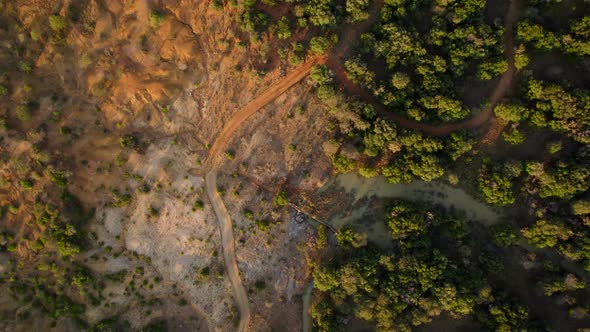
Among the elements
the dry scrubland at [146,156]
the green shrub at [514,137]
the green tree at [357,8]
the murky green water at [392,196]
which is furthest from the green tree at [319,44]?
the green shrub at [514,137]

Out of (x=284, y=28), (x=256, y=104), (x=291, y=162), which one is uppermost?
(x=284, y=28)

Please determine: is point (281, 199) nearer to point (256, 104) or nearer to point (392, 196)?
point (256, 104)

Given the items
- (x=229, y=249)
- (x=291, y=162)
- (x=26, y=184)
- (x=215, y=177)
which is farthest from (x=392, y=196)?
(x=26, y=184)

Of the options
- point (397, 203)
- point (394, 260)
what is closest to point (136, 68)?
point (397, 203)

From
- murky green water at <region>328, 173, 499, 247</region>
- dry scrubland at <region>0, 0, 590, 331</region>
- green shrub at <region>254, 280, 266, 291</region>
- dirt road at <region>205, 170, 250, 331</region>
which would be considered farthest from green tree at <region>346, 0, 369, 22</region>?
green shrub at <region>254, 280, 266, 291</region>

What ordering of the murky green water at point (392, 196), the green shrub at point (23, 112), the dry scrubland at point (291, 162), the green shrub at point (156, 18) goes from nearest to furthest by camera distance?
the green shrub at point (23, 112), the dry scrubland at point (291, 162), the green shrub at point (156, 18), the murky green water at point (392, 196)

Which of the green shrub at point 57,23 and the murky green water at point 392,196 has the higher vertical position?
the green shrub at point 57,23

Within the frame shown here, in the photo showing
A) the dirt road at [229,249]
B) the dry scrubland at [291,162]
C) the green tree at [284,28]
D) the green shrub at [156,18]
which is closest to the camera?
the dry scrubland at [291,162]

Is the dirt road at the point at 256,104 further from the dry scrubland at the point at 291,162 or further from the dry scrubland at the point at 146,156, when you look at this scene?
the dry scrubland at the point at 146,156
